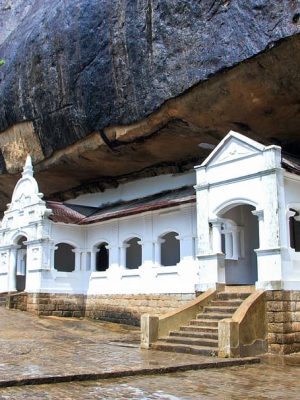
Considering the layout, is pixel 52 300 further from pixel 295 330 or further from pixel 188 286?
pixel 295 330

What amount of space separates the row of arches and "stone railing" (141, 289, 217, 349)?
6034 mm

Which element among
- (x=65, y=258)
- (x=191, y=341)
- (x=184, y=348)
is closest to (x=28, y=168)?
(x=65, y=258)

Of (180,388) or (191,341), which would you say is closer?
(180,388)

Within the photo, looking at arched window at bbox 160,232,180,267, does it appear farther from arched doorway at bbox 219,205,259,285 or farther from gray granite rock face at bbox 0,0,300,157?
gray granite rock face at bbox 0,0,300,157

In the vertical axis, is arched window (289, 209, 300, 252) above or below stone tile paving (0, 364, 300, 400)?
above

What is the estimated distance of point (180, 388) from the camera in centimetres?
887

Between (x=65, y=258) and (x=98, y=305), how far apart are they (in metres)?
4.37

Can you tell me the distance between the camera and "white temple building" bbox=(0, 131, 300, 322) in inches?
580

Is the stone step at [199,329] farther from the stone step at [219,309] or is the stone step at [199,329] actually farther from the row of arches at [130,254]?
the row of arches at [130,254]

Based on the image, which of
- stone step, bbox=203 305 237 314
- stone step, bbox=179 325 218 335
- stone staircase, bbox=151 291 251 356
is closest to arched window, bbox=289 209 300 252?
stone staircase, bbox=151 291 251 356

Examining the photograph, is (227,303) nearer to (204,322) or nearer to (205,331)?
(204,322)

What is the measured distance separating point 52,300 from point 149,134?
8003 mm

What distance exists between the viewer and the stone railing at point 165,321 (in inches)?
548

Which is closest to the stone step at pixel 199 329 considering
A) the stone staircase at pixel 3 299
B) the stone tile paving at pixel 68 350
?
the stone tile paving at pixel 68 350
